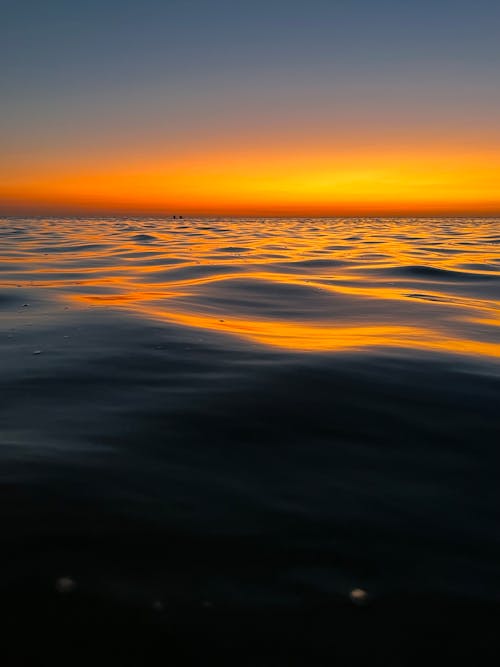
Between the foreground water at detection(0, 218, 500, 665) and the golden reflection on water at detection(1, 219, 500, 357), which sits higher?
the golden reflection on water at detection(1, 219, 500, 357)

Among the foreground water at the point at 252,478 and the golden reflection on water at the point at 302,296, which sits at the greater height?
the golden reflection on water at the point at 302,296

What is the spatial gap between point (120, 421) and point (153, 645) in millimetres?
1440

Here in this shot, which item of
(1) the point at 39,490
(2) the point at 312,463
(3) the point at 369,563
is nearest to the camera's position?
(3) the point at 369,563

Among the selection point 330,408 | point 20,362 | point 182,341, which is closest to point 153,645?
point 330,408

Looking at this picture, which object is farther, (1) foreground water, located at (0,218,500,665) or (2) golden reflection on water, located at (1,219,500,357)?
(2) golden reflection on water, located at (1,219,500,357)

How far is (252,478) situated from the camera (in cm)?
208

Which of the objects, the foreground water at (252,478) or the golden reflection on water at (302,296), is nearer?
the foreground water at (252,478)

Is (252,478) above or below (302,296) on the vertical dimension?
below

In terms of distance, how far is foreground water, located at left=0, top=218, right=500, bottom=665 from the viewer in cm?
143

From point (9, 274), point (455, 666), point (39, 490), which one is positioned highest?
point (9, 274)

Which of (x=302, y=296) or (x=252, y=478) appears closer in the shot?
(x=252, y=478)

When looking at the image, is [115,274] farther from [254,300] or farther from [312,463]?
[312,463]

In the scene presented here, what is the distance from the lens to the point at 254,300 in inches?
267

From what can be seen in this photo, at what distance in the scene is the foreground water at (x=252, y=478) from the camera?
56.1 inches
